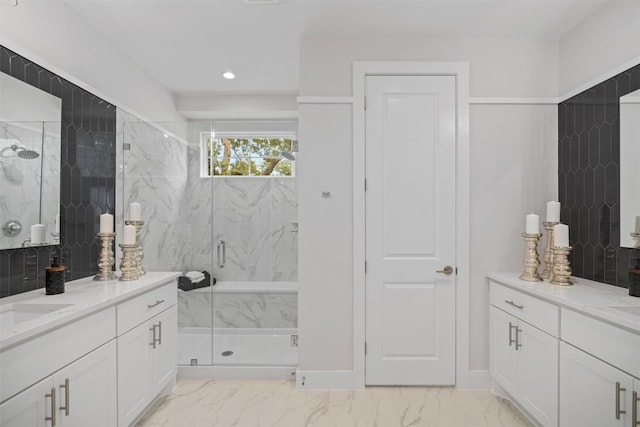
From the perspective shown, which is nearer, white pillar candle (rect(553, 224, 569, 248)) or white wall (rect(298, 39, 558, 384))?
white pillar candle (rect(553, 224, 569, 248))

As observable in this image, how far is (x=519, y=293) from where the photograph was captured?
217 cm

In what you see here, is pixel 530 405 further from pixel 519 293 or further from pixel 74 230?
pixel 74 230

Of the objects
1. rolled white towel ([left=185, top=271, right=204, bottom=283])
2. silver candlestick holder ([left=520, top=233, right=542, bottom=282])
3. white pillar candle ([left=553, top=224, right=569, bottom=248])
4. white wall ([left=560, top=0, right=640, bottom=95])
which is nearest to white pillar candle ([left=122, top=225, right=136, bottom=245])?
rolled white towel ([left=185, top=271, right=204, bottom=283])

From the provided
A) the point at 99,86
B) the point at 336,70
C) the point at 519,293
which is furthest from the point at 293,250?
the point at 99,86

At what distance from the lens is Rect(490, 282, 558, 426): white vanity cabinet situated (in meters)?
1.85

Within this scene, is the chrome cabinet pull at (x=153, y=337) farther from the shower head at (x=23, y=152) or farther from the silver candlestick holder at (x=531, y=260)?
the silver candlestick holder at (x=531, y=260)

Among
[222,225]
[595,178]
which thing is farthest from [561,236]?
[222,225]

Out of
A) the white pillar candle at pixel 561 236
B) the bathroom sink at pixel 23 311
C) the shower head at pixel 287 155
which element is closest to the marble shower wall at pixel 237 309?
the shower head at pixel 287 155

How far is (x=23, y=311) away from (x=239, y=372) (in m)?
1.53

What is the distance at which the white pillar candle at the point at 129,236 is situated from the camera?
2.26 meters

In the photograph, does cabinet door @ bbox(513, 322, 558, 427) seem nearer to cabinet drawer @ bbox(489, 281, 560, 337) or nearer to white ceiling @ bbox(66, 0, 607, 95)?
cabinet drawer @ bbox(489, 281, 560, 337)

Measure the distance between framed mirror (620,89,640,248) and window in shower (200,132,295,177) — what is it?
7.27 ft

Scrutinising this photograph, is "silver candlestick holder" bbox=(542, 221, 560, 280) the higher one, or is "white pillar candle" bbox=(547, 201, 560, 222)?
"white pillar candle" bbox=(547, 201, 560, 222)

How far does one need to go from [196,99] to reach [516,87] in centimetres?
317
